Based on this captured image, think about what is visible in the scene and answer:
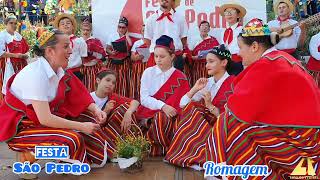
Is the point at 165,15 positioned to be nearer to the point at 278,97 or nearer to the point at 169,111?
the point at 169,111

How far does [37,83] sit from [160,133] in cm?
125

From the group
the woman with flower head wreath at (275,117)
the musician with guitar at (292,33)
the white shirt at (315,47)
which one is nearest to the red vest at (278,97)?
the woman with flower head wreath at (275,117)

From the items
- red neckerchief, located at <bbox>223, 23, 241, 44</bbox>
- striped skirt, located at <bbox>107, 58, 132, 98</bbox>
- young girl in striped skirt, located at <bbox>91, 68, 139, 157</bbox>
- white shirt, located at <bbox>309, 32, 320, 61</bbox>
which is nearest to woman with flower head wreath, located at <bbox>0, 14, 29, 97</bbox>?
striped skirt, located at <bbox>107, 58, 132, 98</bbox>

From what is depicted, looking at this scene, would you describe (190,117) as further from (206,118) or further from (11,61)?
(11,61)

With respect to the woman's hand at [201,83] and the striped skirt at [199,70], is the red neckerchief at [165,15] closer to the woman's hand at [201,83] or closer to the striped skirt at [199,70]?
the striped skirt at [199,70]

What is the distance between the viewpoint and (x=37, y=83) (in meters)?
3.16

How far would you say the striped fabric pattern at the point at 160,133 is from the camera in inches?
155

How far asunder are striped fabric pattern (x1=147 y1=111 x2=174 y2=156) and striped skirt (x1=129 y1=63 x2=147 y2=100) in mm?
2055

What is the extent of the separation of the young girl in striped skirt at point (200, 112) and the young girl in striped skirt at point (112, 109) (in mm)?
432

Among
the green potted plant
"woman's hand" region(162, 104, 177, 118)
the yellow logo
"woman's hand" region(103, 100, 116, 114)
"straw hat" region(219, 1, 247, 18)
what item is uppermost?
"straw hat" region(219, 1, 247, 18)

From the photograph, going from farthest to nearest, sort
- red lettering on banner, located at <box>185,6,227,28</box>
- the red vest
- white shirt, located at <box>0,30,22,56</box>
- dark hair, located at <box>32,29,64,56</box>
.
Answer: white shirt, located at <box>0,30,22,56</box> < red lettering on banner, located at <box>185,6,227,28</box> < dark hair, located at <box>32,29,64,56</box> < the red vest

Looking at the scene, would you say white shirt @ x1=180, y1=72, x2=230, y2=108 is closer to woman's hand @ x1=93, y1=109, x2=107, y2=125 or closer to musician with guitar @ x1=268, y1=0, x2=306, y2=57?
woman's hand @ x1=93, y1=109, x2=107, y2=125

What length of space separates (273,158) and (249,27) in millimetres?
848

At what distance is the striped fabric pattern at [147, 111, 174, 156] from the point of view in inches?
155
